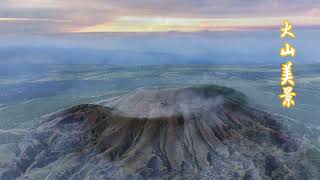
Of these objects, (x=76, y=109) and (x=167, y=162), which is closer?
(x=167, y=162)

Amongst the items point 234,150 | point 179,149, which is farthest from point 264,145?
point 179,149

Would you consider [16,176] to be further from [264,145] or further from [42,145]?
[264,145]

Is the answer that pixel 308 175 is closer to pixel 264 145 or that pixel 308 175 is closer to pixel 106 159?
pixel 264 145

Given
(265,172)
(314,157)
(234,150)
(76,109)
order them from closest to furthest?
1. (265,172)
2. (234,150)
3. (314,157)
4. (76,109)

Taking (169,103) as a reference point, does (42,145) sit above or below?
below

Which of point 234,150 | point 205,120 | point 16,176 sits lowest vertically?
point 16,176

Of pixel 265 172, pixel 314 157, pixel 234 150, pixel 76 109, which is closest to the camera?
pixel 265 172
